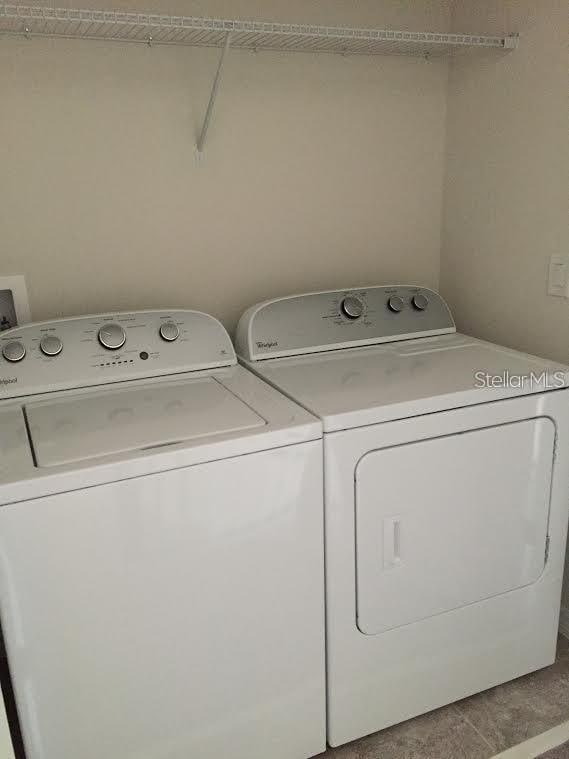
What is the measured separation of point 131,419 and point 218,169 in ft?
3.06

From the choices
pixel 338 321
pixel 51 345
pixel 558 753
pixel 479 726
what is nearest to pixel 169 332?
pixel 51 345

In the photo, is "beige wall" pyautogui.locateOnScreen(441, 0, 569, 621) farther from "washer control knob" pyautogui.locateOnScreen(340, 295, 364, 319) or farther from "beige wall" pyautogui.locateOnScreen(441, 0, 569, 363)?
"washer control knob" pyautogui.locateOnScreen(340, 295, 364, 319)

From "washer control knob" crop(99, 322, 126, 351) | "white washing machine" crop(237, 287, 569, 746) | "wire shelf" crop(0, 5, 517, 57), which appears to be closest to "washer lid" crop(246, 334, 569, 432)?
"white washing machine" crop(237, 287, 569, 746)

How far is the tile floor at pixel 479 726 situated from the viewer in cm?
169

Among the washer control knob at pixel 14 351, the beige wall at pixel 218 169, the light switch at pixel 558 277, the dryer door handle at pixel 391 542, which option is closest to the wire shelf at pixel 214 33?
the beige wall at pixel 218 169

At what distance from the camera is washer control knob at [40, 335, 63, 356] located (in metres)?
1.69

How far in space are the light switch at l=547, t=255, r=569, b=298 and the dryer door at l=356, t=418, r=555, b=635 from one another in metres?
0.44

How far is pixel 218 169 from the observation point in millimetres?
2008

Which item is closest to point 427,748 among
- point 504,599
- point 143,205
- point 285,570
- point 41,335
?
point 504,599

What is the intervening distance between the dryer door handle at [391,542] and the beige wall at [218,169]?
91 cm

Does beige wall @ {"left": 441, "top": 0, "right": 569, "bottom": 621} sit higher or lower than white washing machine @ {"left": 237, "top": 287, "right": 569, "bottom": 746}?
higher

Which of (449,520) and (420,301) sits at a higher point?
A: (420,301)

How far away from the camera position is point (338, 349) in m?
2.00

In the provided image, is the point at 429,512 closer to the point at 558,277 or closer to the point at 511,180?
the point at 558,277
